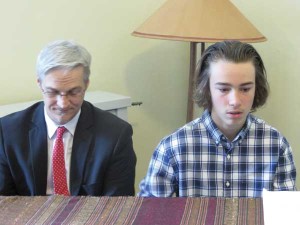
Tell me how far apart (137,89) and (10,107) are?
74 centimetres

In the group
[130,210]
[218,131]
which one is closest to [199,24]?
[218,131]

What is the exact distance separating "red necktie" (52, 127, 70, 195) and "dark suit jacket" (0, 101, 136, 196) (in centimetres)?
3

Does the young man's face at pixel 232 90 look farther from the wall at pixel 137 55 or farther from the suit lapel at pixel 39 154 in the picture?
the wall at pixel 137 55

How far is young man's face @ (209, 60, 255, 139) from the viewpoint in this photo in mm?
1228

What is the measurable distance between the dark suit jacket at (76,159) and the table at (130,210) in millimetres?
314

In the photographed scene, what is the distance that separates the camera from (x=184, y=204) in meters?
1.03

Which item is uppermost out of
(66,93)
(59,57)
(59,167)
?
(59,57)

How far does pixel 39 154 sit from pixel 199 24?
3.06ft

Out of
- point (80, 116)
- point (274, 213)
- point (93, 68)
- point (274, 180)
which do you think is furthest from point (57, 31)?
point (274, 213)

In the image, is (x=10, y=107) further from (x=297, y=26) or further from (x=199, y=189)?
(x=297, y=26)

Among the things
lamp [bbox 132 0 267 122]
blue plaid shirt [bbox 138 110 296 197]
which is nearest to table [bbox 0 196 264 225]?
blue plaid shirt [bbox 138 110 296 197]

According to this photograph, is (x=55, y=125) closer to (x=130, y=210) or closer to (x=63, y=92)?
(x=63, y=92)

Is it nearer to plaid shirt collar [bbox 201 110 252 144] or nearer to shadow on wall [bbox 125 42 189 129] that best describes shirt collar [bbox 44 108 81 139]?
plaid shirt collar [bbox 201 110 252 144]

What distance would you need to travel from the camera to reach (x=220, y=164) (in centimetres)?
132
